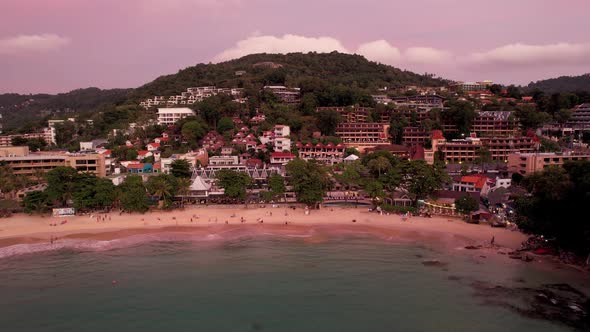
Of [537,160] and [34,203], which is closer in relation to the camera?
[34,203]

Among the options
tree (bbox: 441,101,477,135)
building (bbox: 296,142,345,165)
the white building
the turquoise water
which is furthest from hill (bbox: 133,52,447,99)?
the turquoise water

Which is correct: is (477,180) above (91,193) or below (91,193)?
above

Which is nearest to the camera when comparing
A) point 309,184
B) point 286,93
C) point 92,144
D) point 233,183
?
→ point 309,184

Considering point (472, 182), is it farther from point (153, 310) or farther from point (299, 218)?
point (153, 310)

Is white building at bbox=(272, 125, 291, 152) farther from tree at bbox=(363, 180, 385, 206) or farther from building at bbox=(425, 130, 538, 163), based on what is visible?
tree at bbox=(363, 180, 385, 206)

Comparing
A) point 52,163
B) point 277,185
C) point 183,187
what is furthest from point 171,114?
point 277,185

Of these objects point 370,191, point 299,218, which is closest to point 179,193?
point 299,218

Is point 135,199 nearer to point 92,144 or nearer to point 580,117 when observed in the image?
point 92,144
